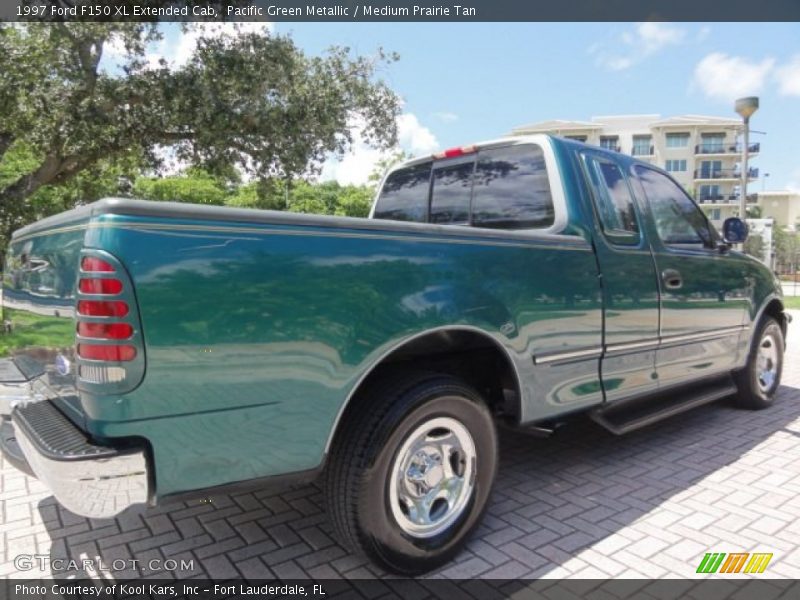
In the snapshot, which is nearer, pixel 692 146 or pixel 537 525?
pixel 537 525

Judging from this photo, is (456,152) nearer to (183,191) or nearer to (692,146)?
(183,191)

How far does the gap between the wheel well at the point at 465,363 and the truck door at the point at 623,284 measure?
28.9 inches

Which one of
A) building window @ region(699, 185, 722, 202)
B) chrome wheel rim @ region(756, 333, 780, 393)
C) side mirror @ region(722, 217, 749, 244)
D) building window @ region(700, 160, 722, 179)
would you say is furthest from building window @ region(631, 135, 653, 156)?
side mirror @ region(722, 217, 749, 244)

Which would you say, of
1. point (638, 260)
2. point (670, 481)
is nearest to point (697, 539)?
point (670, 481)

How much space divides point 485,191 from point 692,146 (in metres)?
74.7

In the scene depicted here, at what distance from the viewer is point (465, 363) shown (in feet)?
10.1

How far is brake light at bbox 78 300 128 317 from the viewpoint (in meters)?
1.78

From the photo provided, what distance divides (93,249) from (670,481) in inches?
139

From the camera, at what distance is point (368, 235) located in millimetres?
2291

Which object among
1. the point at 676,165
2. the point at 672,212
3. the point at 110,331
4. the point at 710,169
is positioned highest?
the point at 676,165

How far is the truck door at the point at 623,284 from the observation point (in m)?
3.40

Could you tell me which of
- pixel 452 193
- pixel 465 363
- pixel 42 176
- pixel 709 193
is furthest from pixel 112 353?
pixel 709 193

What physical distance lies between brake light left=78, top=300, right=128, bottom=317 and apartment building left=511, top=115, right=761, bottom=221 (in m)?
70.4

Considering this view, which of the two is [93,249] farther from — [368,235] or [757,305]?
[757,305]
